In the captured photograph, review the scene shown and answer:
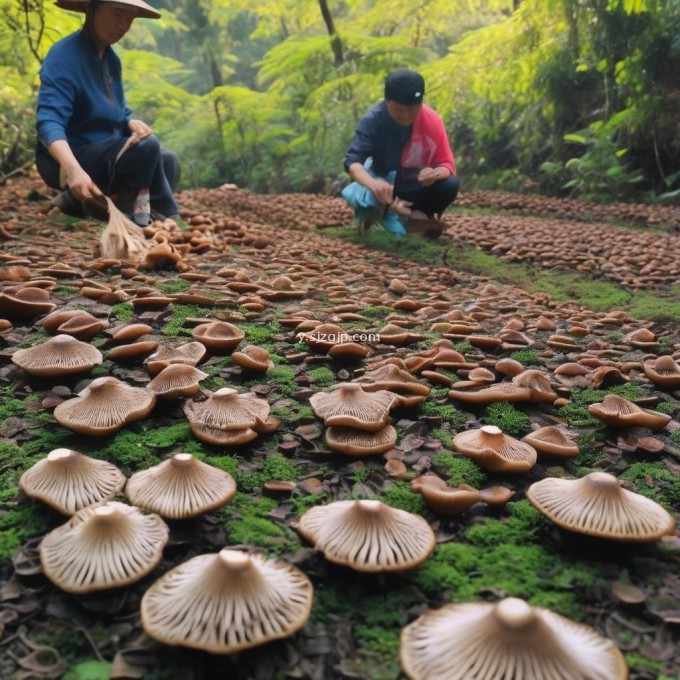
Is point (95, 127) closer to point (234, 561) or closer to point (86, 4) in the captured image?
point (86, 4)

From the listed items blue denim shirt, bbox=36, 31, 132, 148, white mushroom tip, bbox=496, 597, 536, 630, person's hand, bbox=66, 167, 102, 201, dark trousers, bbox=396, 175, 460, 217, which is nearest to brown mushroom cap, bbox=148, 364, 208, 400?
white mushroom tip, bbox=496, 597, 536, 630

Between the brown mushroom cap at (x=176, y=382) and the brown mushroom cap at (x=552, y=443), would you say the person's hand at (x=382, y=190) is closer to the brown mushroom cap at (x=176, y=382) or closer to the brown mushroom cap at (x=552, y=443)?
the brown mushroom cap at (x=176, y=382)

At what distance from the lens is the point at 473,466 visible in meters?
2.47

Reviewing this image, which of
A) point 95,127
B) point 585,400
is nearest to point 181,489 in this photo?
point 585,400

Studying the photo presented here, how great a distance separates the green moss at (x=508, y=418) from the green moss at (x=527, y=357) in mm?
750

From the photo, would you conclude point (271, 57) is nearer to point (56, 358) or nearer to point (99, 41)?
point (99, 41)

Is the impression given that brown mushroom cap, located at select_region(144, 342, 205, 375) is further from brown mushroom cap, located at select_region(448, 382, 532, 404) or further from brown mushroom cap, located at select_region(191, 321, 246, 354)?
brown mushroom cap, located at select_region(448, 382, 532, 404)

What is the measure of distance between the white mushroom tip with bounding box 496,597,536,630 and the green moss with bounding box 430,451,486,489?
2.90 feet

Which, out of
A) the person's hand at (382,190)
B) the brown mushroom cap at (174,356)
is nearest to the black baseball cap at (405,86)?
the person's hand at (382,190)

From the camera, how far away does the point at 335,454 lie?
2.52 m

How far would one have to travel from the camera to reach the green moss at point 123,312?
370cm

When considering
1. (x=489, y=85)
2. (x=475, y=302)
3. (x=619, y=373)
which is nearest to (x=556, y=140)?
(x=489, y=85)

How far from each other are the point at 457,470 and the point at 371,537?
78cm

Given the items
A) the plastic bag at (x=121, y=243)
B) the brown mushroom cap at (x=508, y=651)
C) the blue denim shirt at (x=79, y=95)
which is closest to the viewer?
the brown mushroom cap at (x=508, y=651)
